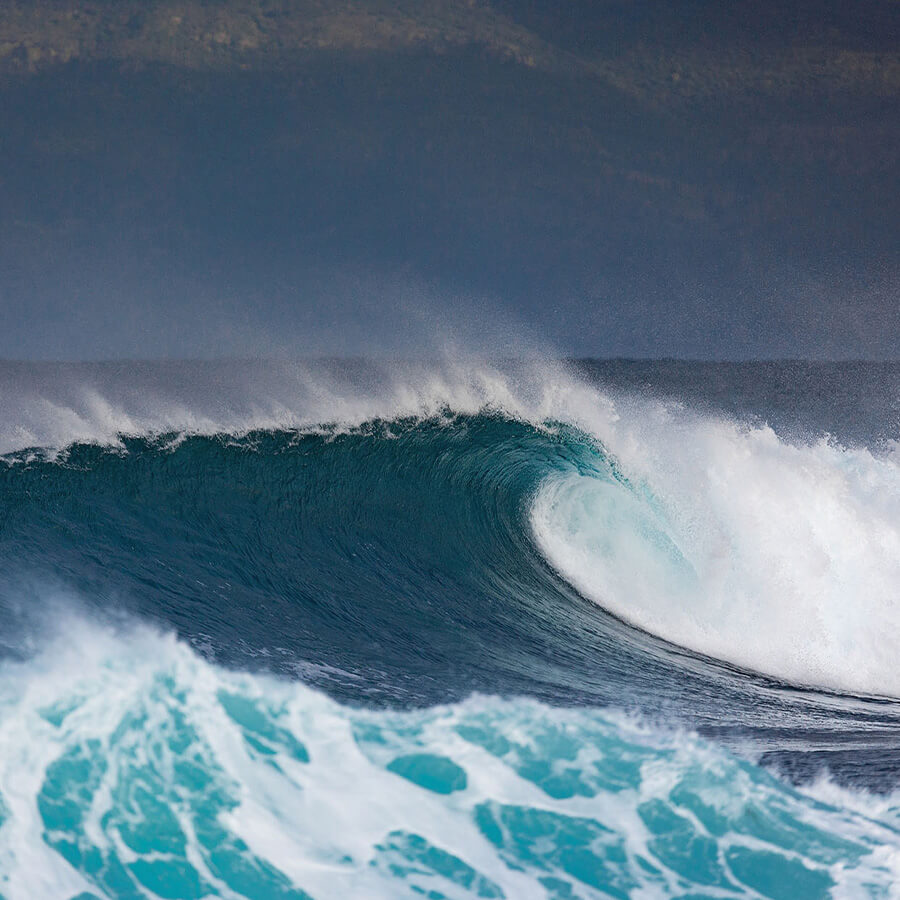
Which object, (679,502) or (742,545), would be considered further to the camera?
(679,502)

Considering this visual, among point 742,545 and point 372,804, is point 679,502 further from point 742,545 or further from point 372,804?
point 372,804

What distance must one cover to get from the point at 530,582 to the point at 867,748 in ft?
10.3

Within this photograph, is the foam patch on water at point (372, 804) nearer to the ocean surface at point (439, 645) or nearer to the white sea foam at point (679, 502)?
the ocean surface at point (439, 645)

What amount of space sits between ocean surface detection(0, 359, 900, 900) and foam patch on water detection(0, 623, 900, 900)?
0.05 ft

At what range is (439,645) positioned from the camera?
247 inches

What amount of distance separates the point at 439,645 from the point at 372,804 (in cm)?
173

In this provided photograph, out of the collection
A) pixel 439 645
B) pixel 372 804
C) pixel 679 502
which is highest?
pixel 679 502

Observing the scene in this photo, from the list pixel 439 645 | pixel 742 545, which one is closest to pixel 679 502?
pixel 742 545

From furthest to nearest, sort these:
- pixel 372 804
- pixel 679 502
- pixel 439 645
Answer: pixel 679 502, pixel 439 645, pixel 372 804

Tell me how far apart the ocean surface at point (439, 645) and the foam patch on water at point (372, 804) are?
2cm

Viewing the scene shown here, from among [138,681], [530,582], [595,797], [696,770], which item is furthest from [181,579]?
[696,770]

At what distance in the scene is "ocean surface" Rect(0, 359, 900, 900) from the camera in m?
4.39

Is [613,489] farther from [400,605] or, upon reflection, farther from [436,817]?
[436,817]

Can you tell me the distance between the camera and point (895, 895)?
3941mm
